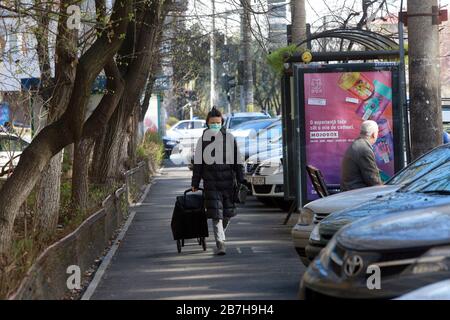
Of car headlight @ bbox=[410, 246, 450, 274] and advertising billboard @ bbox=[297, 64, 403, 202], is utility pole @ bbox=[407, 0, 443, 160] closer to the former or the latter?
advertising billboard @ bbox=[297, 64, 403, 202]

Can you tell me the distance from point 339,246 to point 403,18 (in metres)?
7.38

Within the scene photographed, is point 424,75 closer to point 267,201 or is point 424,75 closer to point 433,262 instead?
point 433,262

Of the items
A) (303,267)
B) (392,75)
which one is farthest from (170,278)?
(392,75)

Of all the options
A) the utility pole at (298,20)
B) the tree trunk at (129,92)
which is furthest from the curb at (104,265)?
the utility pole at (298,20)

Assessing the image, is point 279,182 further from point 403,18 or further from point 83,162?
Answer: point 403,18

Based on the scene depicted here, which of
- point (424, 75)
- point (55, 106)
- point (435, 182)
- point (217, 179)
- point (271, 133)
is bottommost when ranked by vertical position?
point (217, 179)

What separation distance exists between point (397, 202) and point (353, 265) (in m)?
2.29

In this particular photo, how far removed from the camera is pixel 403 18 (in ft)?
41.9

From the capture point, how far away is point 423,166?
10195mm

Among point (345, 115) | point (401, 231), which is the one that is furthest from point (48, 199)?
point (401, 231)

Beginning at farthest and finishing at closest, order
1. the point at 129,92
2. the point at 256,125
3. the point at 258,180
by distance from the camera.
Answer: the point at 256,125
the point at 258,180
the point at 129,92

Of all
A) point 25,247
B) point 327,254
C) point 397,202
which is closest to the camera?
point 327,254

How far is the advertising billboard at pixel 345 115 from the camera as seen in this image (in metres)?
14.2

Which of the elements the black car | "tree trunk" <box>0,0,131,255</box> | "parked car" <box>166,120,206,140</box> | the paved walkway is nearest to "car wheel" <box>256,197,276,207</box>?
the paved walkway
